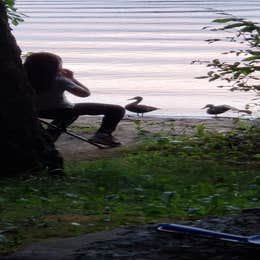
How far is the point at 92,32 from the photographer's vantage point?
922 inches

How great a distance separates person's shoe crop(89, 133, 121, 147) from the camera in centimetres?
1045

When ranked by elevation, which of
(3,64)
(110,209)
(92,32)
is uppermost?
(3,64)

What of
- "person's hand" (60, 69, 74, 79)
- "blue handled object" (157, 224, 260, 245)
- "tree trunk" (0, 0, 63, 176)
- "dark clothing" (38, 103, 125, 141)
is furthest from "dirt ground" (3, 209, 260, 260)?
Answer: "person's hand" (60, 69, 74, 79)

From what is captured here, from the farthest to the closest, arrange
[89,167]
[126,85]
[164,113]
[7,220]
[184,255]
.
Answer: [126,85] → [164,113] → [89,167] → [7,220] → [184,255]

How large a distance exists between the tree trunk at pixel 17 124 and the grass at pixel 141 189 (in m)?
0.18

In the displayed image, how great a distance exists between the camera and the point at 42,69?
969cm

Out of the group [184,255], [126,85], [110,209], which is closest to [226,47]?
[126,85]

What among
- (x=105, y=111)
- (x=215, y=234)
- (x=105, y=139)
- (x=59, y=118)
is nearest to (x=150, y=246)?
(x=215, y=234)

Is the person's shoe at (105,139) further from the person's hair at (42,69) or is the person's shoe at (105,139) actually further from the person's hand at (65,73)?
the person's hair at (42,69)

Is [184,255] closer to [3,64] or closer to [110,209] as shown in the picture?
[110,209]

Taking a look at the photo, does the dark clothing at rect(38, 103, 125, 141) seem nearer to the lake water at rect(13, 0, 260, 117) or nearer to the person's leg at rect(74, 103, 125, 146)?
the person's leg at rect(74, 103, 125, 146)

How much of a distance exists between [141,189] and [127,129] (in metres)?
4.58

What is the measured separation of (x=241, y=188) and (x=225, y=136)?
116 inches

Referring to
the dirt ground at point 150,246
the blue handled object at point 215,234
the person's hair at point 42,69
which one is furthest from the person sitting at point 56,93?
the blue handled object at point 215,234
